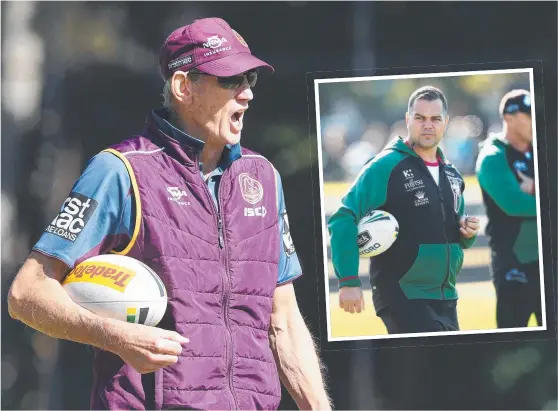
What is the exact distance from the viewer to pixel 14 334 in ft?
18.5

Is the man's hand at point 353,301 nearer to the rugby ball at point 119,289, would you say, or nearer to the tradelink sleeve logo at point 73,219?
the rugby ball at point 119,289

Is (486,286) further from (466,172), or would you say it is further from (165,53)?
(165,53)

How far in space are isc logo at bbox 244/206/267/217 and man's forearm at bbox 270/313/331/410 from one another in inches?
15.1

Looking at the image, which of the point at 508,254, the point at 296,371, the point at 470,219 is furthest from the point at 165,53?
the point at 508,254

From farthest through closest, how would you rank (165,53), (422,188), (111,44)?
(111,44), (422,188), (165,53)

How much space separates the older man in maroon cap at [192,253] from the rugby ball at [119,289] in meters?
0.03

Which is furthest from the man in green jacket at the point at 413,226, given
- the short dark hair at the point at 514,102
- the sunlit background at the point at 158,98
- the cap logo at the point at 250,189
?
the cap logo at the point at 250,189

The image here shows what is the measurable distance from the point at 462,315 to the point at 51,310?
3006 mm

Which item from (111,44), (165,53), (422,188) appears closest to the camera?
(165,53)

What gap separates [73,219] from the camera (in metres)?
3.10

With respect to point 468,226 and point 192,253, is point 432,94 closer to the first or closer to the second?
point 468,226

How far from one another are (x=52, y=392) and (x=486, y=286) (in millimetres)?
2278

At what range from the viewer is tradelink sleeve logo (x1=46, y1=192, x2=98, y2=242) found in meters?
3.09

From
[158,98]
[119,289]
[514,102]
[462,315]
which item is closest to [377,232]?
[462,315]
